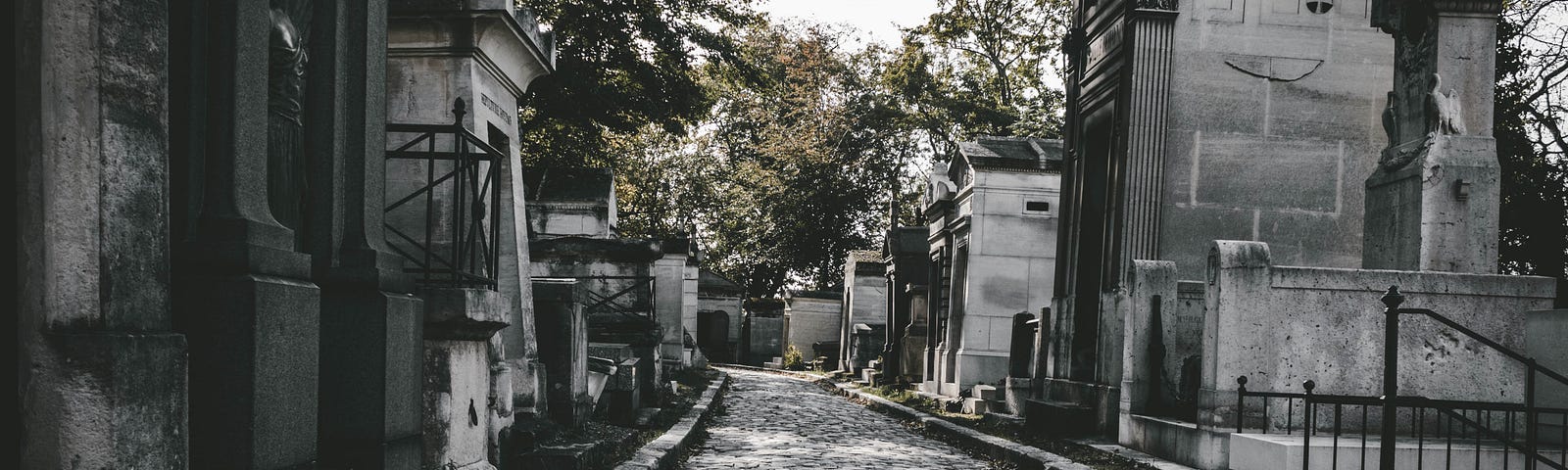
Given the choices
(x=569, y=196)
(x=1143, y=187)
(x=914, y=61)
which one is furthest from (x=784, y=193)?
(x=1143, y=187)

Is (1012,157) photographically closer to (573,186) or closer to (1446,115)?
(573,186)

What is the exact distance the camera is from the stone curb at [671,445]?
340 inches

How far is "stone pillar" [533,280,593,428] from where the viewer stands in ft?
30.9

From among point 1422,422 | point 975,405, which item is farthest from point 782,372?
point 1422,422

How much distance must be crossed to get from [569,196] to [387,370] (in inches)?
563

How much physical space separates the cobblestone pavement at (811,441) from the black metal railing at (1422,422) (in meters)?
3.04

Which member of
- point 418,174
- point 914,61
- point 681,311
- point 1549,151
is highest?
point 914,61

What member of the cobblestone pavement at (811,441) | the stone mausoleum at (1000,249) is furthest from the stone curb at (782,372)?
the cobblestone pavement at (811,441)

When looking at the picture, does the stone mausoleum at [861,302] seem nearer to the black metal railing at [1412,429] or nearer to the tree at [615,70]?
the tree at [615,70]

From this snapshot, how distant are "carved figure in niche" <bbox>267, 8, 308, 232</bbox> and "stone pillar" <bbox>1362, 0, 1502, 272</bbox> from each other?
287 inches

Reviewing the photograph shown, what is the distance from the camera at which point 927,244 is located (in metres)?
24.7

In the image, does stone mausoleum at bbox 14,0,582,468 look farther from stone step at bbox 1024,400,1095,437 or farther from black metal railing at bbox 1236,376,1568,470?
stone step at bbox 1024,400,1095,437

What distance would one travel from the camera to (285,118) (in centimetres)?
459

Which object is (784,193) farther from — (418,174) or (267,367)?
(267,367)
